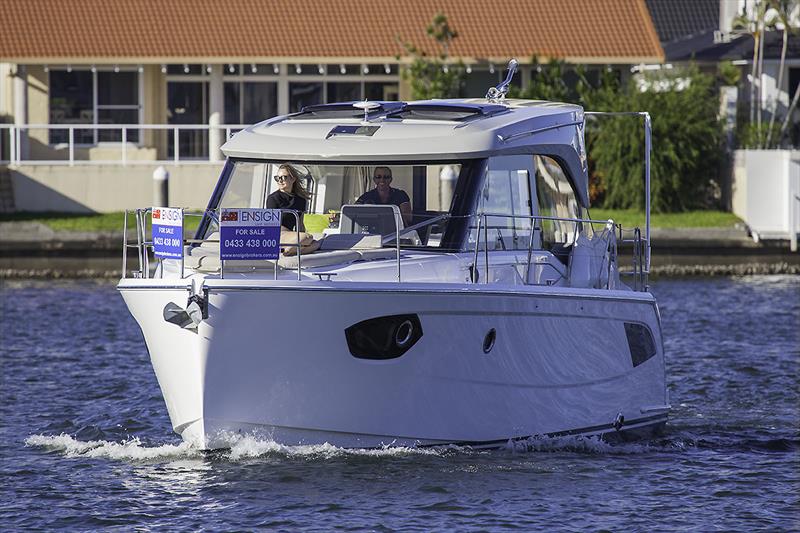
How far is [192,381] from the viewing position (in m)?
11.5

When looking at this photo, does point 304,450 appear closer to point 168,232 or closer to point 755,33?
point 168,232

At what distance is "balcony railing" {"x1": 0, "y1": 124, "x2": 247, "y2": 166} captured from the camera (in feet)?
114

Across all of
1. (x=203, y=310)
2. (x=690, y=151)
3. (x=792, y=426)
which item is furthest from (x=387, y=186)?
(x=690, y=151)

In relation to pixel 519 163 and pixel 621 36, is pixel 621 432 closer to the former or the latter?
pixel 519 163

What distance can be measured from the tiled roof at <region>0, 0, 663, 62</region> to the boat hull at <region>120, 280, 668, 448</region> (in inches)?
1026

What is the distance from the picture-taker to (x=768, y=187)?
3203cm

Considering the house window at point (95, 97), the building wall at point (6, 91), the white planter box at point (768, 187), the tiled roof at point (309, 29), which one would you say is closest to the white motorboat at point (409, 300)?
the white planter box at point (768, 187)

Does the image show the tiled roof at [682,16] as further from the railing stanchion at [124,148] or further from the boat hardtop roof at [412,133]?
the boat hardtop roof at [412,133]

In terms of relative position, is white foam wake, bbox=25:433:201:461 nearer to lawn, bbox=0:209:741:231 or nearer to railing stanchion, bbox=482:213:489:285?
railing stanchion, bbox=482:213:489:285

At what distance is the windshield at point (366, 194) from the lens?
12234 millimetres

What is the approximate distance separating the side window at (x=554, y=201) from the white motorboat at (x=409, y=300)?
2cm

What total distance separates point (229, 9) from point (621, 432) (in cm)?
2785

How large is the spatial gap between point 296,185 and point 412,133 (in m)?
1.06

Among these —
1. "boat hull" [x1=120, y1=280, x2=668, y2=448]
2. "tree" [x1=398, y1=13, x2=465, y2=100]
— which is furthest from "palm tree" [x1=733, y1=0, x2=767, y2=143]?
"boat hull" [x1=120, y1=280, x2=668, y2=448]
